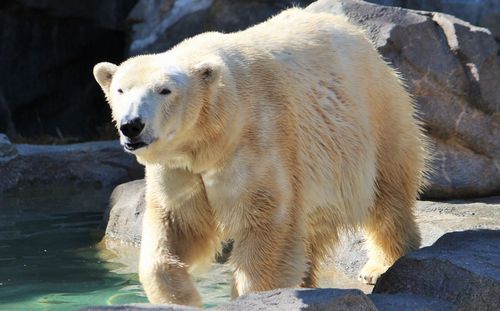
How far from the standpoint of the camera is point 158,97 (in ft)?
12.9

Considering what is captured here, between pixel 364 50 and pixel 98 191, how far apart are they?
15.5ft

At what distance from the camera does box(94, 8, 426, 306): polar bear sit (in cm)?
407

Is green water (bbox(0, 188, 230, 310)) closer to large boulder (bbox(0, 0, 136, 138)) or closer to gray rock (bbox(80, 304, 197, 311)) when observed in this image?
gray rock (bbox(80, 304, 197, 311))

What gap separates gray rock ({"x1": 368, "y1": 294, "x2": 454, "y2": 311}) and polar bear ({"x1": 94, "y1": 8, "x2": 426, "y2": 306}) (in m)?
0.48

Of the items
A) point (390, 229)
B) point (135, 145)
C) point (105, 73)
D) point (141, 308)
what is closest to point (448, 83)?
point (390, 229)

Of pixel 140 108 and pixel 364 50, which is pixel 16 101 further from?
pixel 140 108

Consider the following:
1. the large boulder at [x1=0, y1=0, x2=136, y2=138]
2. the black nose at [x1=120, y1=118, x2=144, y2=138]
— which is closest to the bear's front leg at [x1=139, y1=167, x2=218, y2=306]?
the black nose at [x1=120, y1=118, x2=144, y2=138]

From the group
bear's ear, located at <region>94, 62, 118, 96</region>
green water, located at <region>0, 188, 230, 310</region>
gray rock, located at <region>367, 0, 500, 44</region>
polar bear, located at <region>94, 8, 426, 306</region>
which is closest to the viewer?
polar bear, located at <region>94, 8, 426, 306</region>

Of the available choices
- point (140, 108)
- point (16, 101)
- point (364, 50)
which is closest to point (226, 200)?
point (140, 108)

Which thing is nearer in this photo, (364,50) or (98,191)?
(364,50)

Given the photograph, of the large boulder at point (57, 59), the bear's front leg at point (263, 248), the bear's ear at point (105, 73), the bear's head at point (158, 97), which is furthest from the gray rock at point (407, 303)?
the large boulder at point (57, 59)

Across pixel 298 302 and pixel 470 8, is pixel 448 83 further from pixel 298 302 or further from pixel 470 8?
pixel 298 302

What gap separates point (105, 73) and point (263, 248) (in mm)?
1035

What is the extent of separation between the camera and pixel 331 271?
6.22m
